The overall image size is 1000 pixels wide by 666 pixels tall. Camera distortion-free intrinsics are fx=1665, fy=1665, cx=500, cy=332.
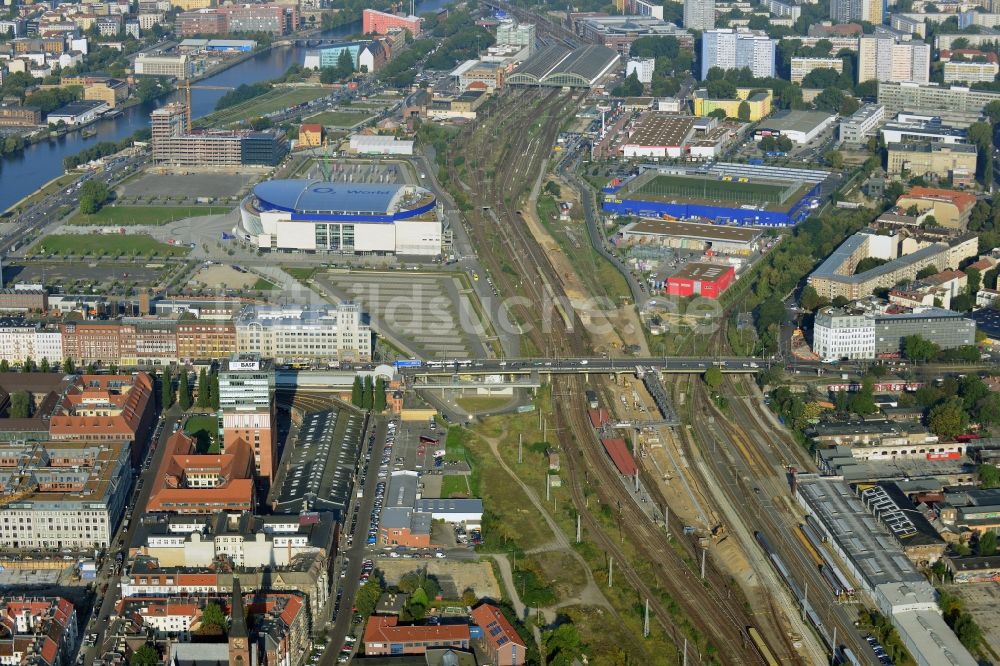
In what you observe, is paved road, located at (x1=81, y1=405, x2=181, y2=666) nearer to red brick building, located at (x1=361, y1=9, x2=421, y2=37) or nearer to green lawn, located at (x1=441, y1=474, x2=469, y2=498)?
green lawn, located at (x1=441, y1=474, x2=469, y2=498)

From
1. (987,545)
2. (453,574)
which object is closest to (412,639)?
(453,574)

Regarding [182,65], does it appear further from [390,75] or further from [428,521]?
[428,521]

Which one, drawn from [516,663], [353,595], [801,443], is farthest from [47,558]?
[801,443]

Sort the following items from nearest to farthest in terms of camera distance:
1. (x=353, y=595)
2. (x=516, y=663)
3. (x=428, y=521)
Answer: (x=516, y=663)
(x=353, y=595)
(x=428, y=521)

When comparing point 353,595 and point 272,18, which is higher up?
point 272,18

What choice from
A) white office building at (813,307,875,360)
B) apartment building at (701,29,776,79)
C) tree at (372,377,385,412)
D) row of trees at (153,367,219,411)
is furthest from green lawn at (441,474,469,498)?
apartment building at (701,29,776,79)

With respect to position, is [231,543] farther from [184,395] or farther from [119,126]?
[119,126]

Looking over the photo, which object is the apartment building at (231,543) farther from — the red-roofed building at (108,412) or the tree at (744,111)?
the tree at (744,111)
